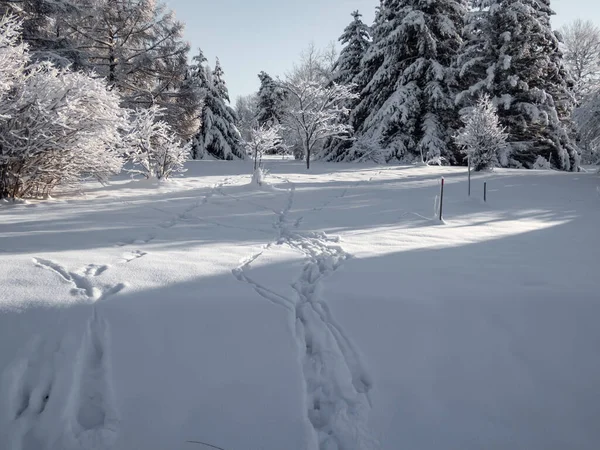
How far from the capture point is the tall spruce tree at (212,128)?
2497 centimetres

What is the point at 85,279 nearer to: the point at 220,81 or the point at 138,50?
the point at 138,50

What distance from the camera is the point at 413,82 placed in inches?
785

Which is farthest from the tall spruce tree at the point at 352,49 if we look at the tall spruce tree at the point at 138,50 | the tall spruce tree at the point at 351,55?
the tall spruce tree at the point at 138,50

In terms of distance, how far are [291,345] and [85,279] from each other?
6.70ft

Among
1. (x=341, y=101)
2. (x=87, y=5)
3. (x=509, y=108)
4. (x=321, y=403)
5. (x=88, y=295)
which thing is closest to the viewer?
(x=321, y=403)

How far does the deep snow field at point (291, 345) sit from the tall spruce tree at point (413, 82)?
15.6 m

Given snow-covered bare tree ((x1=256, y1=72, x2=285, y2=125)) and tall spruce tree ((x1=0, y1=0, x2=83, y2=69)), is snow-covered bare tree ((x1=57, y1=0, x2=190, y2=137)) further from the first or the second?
snow-covered bare tree ((x1=256, y1=72, x2=285, y2=125))

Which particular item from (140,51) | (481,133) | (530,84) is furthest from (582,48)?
(140,51)

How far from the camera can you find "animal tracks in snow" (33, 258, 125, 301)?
3.07 meters

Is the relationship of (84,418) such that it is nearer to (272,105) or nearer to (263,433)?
(263,433)

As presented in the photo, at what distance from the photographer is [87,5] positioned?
13.5 m

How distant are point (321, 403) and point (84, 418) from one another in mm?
1366

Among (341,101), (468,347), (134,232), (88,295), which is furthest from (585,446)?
(341,101)

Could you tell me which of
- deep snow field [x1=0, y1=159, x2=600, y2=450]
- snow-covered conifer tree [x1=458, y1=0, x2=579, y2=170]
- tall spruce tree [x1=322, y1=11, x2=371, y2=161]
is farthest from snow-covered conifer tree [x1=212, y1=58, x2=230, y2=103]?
deep snow field [x1=0, y1=159, x2=600, y2=450]
